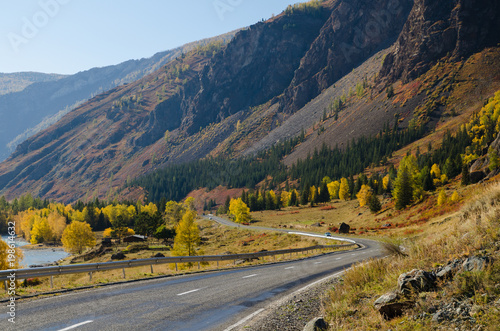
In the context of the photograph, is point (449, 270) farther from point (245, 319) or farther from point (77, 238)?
point (77, 238)

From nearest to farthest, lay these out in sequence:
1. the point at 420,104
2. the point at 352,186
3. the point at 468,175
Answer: the point at 468,175 < the point at 352,186 < the point at 420,104

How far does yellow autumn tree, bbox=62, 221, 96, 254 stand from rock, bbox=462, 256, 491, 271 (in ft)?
275

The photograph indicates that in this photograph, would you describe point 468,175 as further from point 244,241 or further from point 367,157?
point 367,157

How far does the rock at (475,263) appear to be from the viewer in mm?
6440

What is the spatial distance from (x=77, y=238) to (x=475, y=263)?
84735mm

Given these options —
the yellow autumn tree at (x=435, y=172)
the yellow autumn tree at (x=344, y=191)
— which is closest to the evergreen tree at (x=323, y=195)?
the yellow autumn tree at (x=344, y=191)

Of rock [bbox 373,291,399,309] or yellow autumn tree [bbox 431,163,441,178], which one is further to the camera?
yellow autumn tree [bbox 431,163,441,178]

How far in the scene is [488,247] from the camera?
23.6 ft

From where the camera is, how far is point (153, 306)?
1066 cm

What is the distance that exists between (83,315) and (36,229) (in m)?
115

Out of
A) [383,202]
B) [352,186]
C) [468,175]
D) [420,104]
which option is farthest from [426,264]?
[420,104]

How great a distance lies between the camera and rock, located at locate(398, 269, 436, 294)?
22.8 feet

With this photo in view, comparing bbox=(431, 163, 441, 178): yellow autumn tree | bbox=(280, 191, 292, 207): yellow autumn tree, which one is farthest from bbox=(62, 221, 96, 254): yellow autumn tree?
bbox=(431, 163, 441, 178): yellow autumn tree

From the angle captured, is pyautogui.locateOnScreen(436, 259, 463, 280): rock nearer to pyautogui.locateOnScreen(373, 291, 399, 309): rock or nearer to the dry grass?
the dry grass
